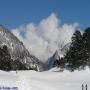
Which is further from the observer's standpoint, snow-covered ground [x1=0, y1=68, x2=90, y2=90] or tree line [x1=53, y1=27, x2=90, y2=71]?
tree line [x1=53, y1=27, x2=90, y2=71]

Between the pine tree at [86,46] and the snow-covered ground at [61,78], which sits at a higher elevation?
the pine tree at [86,46]

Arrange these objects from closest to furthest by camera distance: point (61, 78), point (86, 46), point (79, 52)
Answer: point (61, 78), point (79, 52), point (86, 46)

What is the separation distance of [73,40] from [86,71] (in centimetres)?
1779

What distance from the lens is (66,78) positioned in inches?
3467

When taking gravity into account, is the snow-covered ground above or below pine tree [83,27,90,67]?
below

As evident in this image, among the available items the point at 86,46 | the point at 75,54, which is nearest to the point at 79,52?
the point at 75,54

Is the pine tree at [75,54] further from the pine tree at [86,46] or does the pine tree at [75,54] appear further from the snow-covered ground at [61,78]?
the snow-covered ground at [61,78]

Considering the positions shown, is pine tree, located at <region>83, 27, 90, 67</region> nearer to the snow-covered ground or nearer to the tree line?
the tree line

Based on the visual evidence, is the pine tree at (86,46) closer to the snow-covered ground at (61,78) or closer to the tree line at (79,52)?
the tree line at (79,52)

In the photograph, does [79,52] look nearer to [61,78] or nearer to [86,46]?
[86,46]

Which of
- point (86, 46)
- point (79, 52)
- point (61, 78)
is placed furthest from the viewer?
point (86, 46)

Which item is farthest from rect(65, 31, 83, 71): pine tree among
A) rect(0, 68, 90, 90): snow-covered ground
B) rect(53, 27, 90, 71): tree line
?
rect(0, 68, 90, 90): snow-covered ground

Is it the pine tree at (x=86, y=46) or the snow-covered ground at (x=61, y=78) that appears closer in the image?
the snow-covered ground at (x=61, y=78)

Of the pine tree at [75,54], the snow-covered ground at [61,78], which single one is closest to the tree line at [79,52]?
the pine tree at [75,54]
